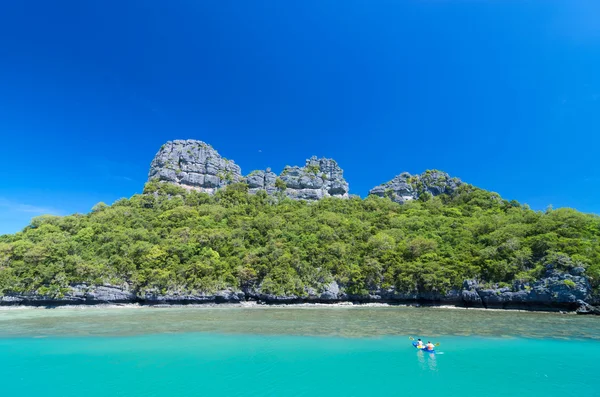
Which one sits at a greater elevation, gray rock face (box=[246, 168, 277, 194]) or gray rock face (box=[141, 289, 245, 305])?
gray rock face (box=[246, 168, 277, 194])

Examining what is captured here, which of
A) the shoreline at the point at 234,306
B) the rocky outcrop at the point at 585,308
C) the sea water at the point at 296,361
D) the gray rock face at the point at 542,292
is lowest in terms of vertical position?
the shoreline at the point at 234,306

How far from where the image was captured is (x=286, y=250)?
4591cm

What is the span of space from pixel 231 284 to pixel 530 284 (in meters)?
34.2

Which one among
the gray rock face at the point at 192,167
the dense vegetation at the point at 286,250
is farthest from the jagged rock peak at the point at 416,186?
the gray rock face at the point at 192,167

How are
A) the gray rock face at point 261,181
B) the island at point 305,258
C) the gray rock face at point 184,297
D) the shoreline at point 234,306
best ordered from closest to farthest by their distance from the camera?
the island at point 305,258 < the shoreline at point 234,306 < the gray rock face at point 184,297 < the gray rock face at point 261,181

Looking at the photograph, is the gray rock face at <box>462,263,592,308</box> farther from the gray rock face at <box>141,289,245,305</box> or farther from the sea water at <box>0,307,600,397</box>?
the gray rock face at <box>141,289,245,305</box>

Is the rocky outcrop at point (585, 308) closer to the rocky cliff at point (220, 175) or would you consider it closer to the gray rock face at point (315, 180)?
the gray rock face at point (315, 180)

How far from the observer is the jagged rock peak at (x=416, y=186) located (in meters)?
79.4

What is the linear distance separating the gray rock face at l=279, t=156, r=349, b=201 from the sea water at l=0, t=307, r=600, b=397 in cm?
6079

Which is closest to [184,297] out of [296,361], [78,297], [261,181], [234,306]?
[234,306]

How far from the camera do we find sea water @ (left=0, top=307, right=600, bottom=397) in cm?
1048

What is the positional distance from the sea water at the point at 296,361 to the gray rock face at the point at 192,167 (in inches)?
2429

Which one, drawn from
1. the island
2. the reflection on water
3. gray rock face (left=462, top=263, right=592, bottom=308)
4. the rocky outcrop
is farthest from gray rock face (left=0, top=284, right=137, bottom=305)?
the rocky outcrop

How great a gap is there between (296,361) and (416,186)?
77.6 m
